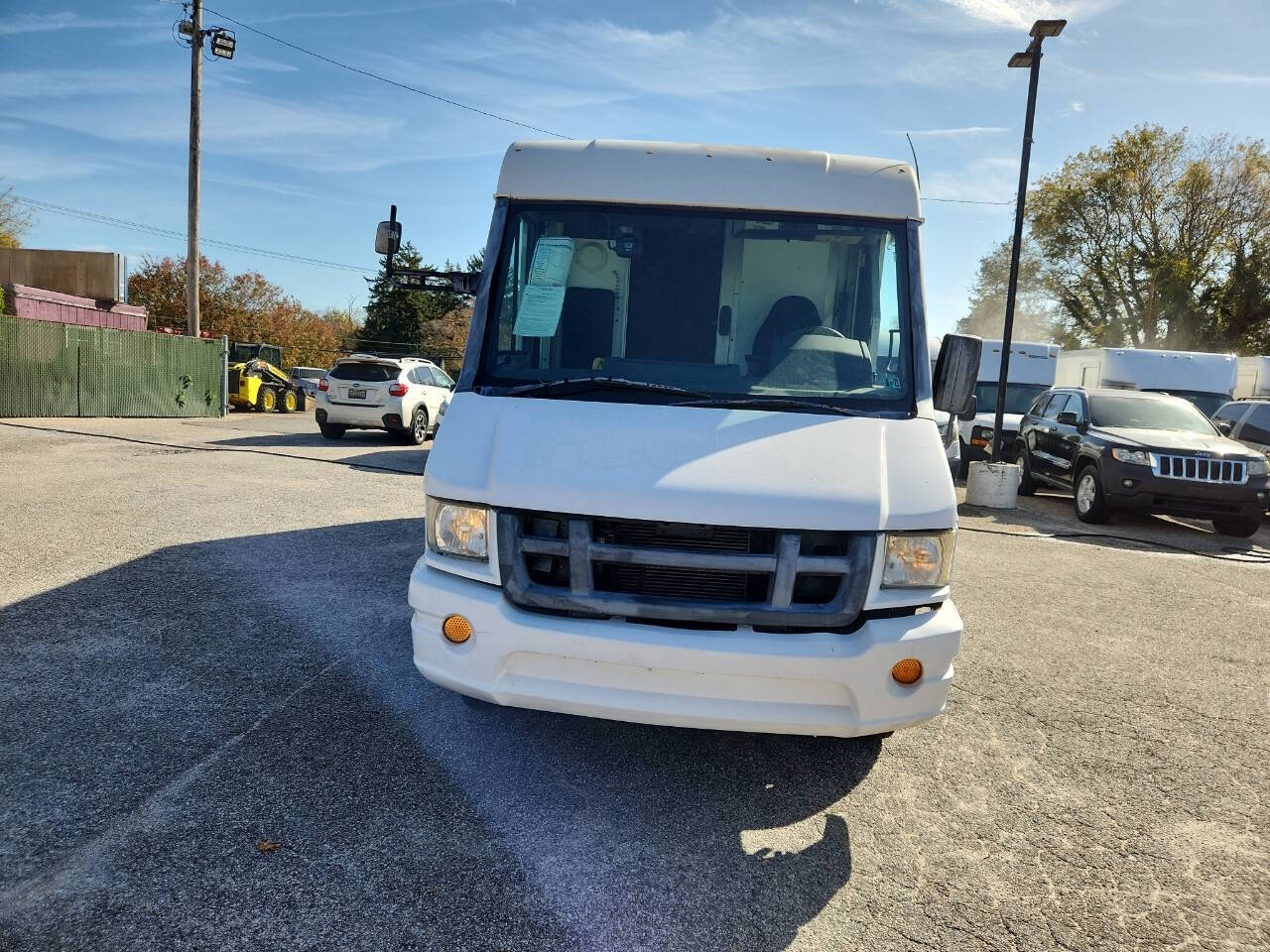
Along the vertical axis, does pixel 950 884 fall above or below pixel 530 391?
below

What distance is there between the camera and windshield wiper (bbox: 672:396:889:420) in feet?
11.8

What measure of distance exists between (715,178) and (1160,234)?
4119 cm

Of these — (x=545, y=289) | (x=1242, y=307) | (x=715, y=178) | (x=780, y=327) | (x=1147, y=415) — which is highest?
(x=1242, y=307)

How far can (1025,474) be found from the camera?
13938 millimetres

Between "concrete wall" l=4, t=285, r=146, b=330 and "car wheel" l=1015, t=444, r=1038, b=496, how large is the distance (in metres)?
21.7

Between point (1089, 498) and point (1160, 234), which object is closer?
point (1089, 498)

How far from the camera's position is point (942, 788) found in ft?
12.0

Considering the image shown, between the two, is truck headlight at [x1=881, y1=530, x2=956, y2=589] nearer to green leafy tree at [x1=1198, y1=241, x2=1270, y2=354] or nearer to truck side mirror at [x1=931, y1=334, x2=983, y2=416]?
truck side mirror at [x1=931, y1=334, x2=983, y2=416]

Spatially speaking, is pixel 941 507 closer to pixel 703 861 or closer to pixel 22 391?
pixel 703 861

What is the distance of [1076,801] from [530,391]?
2847 mm

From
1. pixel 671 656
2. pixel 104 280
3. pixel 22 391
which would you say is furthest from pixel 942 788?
pixel 104 280

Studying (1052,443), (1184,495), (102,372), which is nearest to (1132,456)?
(1184,495)

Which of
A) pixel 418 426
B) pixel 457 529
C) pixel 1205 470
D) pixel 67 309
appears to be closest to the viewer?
pixel 457 529

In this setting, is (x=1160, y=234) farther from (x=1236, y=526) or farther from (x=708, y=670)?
(x=708, y=670)
